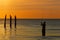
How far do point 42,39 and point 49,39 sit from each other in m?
1.01

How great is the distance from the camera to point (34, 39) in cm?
3269

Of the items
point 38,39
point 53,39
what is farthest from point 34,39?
point 53,39

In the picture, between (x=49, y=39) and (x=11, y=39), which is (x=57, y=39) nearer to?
(x=49, y=39)

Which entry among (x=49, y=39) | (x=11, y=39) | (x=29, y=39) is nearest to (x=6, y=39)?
(x=11, y=39)

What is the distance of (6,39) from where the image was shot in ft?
105

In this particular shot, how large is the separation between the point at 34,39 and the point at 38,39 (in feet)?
1.84

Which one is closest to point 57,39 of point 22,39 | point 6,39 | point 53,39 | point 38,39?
point 53,39

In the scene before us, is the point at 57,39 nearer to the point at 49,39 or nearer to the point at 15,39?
the point at 49,39

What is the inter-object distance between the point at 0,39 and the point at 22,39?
304 cm

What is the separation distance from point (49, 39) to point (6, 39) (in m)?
6.02

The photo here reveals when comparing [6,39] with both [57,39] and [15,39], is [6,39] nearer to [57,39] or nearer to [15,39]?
[15,39]

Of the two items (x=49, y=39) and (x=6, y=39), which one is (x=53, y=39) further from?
(x=6, y=39)

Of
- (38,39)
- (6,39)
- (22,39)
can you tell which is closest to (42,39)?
(38,39)

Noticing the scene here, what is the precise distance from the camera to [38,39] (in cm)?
3269
